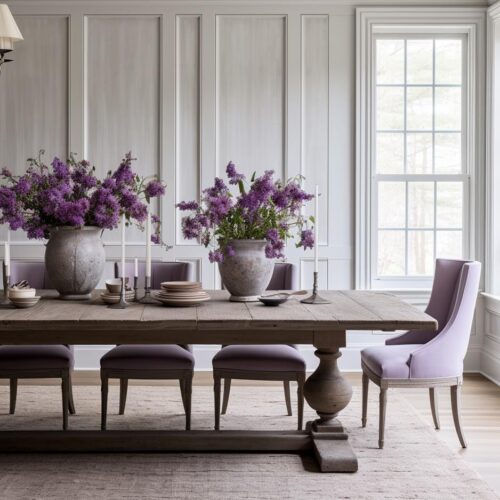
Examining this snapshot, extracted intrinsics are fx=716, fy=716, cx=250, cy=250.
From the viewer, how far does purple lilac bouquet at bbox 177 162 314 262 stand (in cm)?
333

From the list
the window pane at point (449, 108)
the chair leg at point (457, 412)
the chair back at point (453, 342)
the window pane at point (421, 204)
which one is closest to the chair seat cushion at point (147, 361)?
the chair back at point (453, 342)

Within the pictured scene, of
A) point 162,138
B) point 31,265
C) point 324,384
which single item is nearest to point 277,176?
point 162,138

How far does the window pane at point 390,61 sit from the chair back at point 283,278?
2241 millimetres

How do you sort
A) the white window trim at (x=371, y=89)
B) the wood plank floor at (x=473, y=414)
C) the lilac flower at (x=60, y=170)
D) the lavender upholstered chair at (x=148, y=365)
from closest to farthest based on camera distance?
the lilac flower at (x=60, y=170) < the wood plank floor at (x=473, y=414) < the lavender upholstered chair at (x=148, y=365) < the white window trim at (x=371, y=89)

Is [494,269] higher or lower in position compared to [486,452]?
higher

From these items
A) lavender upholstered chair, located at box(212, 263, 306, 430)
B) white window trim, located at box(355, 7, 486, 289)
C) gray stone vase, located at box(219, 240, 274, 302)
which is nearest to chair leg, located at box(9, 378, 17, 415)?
lavender upholstered chair, located at box(212, 263, 306, 430)

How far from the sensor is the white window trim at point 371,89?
5.59 metres

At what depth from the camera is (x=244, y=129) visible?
5672 mm

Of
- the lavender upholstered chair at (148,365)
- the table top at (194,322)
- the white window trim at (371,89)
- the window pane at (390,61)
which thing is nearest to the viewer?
the table top at (194,322)

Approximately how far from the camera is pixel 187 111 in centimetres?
568

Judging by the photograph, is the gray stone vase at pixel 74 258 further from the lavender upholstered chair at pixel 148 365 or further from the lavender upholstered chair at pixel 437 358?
the lavender upholstered chair at pixel 437 358

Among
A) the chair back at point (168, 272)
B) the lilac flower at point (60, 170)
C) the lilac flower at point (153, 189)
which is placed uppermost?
the lilac flower at point (60, 170)

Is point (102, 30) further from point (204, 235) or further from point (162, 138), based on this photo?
point (204, 235)

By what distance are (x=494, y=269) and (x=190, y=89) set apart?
2.76m
